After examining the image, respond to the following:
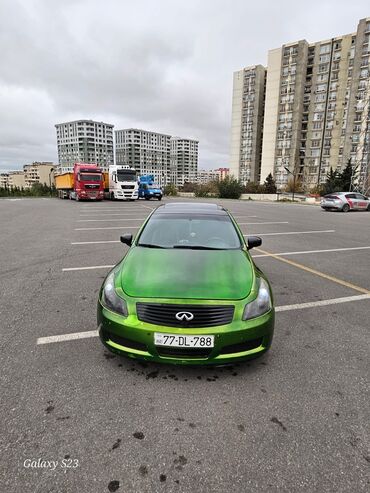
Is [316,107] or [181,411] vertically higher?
[316,107]

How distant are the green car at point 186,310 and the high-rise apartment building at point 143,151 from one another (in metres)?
103

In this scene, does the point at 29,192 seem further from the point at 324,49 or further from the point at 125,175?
the point at 324,49

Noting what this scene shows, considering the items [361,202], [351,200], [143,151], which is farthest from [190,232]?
[143,151]

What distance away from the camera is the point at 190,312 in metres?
2.51

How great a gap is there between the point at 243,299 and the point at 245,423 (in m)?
0.96

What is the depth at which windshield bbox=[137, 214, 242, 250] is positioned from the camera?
12.5 ft

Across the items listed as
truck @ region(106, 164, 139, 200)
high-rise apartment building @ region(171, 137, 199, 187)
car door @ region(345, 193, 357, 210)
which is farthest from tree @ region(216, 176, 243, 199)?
high-rise apartment building @ region(171, 137, 199, 187)

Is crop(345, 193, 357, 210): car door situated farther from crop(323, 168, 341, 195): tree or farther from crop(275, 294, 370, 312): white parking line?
crop(323, 168, 341, 195): tree

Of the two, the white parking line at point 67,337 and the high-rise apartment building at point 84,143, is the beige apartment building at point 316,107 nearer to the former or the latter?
the high-rise apartment building at point 84,143

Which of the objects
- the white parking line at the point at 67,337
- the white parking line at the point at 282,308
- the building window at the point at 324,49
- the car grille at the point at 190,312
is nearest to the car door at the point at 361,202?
the white parking line at the point at 282,308

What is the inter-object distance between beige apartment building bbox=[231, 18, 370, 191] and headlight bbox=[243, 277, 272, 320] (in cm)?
7882

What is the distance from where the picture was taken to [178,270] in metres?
3.06

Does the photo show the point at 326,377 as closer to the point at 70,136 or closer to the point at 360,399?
the point at 360,399

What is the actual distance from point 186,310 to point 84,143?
4282 inches
